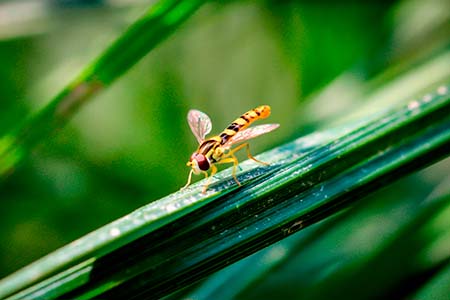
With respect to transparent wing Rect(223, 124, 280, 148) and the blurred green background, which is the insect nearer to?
transparent wing Rect(223, 124, 280, 148)

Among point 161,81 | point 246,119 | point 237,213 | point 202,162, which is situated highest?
point 161,81

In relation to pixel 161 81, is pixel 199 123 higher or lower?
lower

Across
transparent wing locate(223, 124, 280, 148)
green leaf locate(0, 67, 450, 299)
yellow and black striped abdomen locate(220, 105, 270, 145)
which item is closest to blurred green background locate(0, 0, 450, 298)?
yellow and black striped abdomen locate(220, 105, 270, 145)

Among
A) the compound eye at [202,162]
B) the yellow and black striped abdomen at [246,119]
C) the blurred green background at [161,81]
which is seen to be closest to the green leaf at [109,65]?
the compound eye at [202,162]

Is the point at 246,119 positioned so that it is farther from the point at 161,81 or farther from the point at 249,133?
the point at 161,81

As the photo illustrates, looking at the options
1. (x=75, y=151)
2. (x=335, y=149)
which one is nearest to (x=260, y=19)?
(x=75, y=151)

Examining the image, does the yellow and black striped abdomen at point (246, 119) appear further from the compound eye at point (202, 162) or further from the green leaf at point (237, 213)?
the green leaf at point (237, 213)

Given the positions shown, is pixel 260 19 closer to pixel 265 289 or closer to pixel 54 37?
pixel 54 37

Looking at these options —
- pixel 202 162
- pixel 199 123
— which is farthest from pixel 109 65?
pixel 199 123
